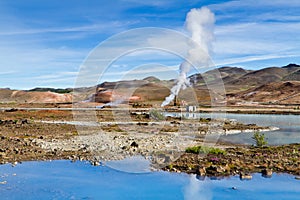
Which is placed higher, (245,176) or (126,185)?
(245,176)

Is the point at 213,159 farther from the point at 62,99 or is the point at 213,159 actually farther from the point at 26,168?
the point at 62,99

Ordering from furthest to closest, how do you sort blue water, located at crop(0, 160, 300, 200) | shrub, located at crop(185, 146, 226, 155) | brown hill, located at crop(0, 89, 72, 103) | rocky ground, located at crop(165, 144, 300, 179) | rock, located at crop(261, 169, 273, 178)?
1. brown hill, located at crop(0, 89, 72, 103)
2. shrub, located at crop(185, 146, 226, 155)
3. rocky ground, located at crop(165, 144, 300, 179)
4. rock, located at crop(261, 169, 273, 178)
5. blue water, located at crop(0, 160, 300, 200)

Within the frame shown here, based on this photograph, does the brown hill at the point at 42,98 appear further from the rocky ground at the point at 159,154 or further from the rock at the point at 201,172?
the rock at the point at 201,172

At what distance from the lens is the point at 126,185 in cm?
1727

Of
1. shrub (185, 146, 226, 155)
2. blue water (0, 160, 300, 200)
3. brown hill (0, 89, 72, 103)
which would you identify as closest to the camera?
blue water (0, 160, 300, 200)

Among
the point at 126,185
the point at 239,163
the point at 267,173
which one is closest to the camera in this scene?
the point at 126,185

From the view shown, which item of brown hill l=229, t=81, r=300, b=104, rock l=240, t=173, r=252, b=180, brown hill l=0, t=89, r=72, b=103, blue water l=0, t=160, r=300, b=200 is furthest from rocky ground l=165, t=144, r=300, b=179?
brown hill l=0, t=89, r=72, b=103

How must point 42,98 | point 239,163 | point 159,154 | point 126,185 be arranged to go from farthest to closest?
point 42,98 → point 159,154 → point 239,163 → point 126,185

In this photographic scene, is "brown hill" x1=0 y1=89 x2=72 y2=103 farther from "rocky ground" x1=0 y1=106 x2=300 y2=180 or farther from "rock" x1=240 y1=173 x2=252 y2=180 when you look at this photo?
"rock" x1=240 y1=173 x2=252 y2=180

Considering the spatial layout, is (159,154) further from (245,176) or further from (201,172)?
(245,176)

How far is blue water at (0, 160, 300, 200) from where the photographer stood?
1563 cm

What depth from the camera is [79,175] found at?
727 inches

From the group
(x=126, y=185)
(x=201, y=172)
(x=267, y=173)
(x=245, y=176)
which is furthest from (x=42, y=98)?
(x=245, y=176)

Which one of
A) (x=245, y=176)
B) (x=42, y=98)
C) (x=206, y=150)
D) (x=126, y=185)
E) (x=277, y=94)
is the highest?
(x=277, y=94)
